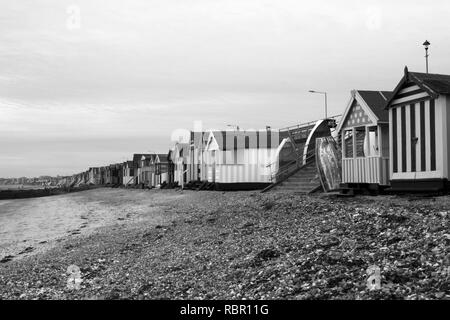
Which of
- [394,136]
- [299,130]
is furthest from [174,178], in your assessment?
[394,136]

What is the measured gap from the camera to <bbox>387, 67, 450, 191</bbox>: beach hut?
49.3ft

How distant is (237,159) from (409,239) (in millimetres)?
32867

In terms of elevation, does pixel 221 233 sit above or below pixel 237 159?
below

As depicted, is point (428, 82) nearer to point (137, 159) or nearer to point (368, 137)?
point (368, 137)

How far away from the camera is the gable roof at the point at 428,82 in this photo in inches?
598

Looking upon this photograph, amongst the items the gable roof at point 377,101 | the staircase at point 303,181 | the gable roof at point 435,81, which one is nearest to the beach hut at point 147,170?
the staircase at point 303,181

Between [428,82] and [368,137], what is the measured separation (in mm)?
4681

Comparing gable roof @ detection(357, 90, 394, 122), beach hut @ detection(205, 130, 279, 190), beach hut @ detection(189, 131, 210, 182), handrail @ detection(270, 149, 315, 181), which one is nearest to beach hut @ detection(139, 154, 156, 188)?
beach hut @ detection(189, 131, 210, 182)

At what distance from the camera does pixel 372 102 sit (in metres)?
20.0

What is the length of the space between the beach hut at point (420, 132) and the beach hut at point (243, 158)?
2153 cm

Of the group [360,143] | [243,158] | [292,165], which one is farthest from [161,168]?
[360,143]

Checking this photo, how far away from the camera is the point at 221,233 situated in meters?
15.1

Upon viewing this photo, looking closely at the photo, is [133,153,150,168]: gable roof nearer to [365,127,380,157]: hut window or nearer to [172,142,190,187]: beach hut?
[172,142,190,187]: beach hut
